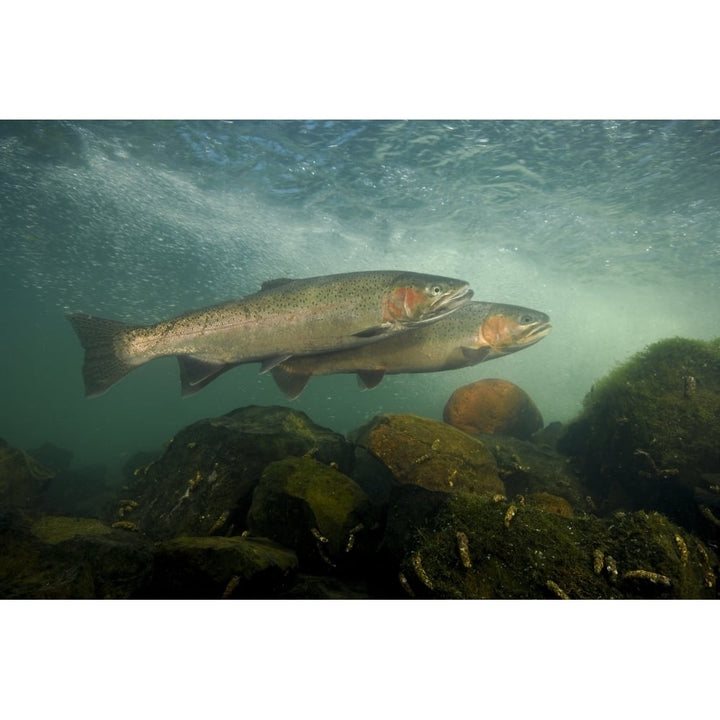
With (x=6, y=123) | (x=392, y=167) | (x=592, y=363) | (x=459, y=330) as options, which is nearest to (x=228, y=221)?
(x=6, y=123)

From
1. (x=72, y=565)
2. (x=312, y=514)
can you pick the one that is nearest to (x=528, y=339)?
(x=312, y=514)

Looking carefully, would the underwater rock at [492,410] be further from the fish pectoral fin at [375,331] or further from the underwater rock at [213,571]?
the underwater rock at [213,571]

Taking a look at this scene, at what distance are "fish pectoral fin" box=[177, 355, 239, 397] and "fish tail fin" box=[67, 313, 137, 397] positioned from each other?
2.35 feet

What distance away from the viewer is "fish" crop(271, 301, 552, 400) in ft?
21.1

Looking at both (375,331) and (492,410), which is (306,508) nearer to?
(375,331)

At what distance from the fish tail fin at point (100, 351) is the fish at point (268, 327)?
0.04ft

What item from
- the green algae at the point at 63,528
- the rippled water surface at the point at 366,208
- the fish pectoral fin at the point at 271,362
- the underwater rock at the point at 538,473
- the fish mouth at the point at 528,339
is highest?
the rippled water surface at the point at 366,208

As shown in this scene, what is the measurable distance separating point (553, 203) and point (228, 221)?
58.5 ft

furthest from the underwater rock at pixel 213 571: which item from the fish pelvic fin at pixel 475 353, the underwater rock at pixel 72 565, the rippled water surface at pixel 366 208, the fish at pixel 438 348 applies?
the rippled water surface at pixel 366 208

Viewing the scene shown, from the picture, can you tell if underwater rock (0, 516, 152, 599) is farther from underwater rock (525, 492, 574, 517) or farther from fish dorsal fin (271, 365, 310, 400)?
underwater rock (525, 492, 574, 517)

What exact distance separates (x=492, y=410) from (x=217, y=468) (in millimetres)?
6154

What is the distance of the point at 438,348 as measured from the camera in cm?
686

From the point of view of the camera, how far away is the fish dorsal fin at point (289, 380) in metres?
6.20

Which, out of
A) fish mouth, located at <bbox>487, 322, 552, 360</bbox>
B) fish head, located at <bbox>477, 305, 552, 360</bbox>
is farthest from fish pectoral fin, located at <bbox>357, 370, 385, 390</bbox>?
fish mouth, located at <bbox>487, 322, 552, 360</bbox>
